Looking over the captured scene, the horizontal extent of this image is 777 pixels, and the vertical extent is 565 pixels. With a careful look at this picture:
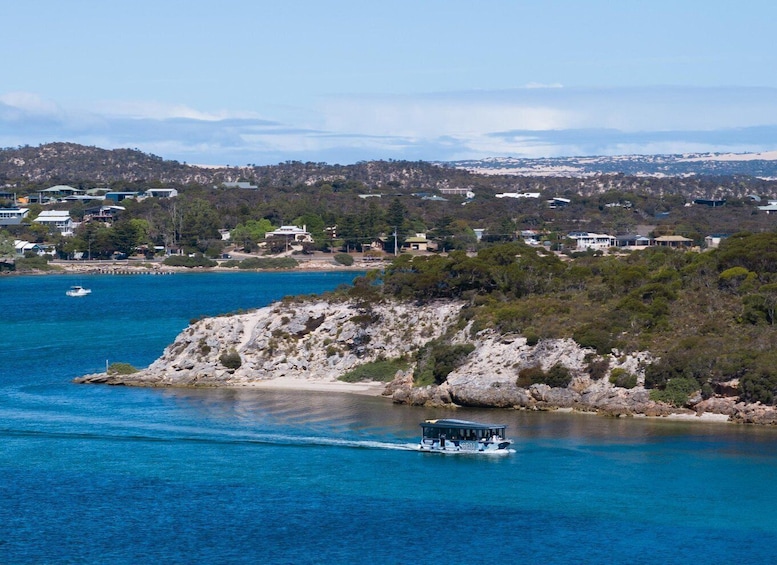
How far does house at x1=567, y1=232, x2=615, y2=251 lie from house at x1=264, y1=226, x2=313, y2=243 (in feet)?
116

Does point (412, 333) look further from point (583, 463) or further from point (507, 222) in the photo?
point (507, 222)

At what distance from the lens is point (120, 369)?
67812 millimetres

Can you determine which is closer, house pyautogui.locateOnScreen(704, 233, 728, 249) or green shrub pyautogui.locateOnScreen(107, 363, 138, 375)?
green shrub pyautogui.locateOnScreen(107, 363, 138, 375)

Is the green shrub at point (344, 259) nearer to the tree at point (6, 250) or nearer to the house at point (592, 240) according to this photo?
the house at point (592, 240)

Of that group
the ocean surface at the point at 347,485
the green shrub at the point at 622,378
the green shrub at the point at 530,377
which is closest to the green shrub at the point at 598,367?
the green shrub at the point at 622,378

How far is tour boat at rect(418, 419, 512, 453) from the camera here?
4944cm

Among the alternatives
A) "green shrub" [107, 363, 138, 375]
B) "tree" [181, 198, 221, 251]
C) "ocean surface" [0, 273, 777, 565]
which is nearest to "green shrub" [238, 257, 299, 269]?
"tree" [181, 198, 221, 251]

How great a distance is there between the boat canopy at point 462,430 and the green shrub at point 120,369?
22331mm

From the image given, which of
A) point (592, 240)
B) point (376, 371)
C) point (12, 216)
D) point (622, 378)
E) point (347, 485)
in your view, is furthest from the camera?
point (12, 216)

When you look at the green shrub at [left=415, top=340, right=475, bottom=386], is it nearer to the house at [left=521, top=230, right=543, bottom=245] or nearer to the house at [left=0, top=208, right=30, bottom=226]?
the house at [left=521, top=230, right=543, bottom=245]

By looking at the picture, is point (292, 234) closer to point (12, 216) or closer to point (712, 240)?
point (12, 216)

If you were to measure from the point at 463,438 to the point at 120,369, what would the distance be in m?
23.9

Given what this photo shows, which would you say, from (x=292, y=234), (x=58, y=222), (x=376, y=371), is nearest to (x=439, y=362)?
(x=376, y=371)

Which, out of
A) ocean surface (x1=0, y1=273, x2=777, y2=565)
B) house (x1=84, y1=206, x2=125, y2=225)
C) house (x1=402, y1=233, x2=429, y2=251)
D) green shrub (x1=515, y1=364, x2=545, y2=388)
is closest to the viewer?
ocean surface (x1=0, y1=273, x2=777, y2=565)
